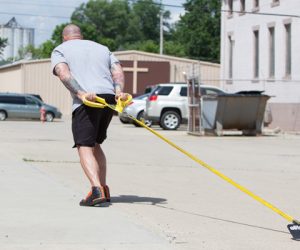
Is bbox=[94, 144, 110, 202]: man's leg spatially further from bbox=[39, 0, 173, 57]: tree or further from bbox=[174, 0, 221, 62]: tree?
bbox=[39, 0, 173, 57]: tree

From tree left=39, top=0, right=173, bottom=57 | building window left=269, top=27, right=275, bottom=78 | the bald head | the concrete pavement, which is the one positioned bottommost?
the concrete pavement

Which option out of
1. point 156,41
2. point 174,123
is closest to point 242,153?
point 174,123

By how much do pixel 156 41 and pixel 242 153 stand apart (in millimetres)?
106918

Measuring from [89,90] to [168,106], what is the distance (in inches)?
871

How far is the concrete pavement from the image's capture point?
6.64 metres

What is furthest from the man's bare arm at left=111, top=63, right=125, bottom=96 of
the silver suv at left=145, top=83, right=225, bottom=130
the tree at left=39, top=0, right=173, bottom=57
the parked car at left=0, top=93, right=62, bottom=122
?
the tree at left=39, top=0, right=173, bottom=57

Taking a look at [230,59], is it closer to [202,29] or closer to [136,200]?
[136,200]

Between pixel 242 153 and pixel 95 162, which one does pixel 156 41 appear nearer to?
pixel 242 153

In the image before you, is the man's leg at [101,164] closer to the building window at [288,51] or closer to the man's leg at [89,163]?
the man's leg at [89,163]

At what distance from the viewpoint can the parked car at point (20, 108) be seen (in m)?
40.4

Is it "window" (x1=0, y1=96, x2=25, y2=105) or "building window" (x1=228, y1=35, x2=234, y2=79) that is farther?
"building window" (x1=228, y1=35, x2=234, y2=79)

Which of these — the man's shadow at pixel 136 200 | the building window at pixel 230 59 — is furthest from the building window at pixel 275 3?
the man's shadow at pixel 136 200

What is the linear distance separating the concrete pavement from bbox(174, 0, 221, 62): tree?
65606 millimetres

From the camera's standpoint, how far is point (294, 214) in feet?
28.2
